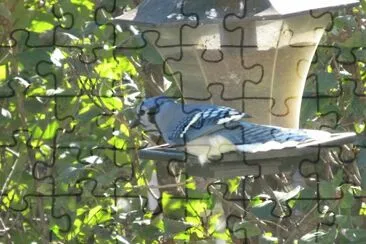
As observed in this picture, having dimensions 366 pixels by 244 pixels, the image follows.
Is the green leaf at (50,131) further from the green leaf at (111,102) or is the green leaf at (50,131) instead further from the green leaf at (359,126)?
the green leaf at (359,126)

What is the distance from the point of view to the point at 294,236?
11.4ft

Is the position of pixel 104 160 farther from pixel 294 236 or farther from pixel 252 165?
pixel 252 165

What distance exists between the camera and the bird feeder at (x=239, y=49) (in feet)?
8.99

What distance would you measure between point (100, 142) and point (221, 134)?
3.93 ft

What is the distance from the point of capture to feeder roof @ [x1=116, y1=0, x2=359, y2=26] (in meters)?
2.69

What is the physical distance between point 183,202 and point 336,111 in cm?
54

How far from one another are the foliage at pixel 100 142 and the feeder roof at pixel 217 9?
24.9 inches

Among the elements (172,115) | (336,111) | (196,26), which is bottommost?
(336,111)

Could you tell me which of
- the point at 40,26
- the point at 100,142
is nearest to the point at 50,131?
the point at 100,142

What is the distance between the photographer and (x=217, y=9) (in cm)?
275

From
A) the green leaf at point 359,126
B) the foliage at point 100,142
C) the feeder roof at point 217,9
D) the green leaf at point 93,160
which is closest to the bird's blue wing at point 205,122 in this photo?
the feeder roof at point 217,9

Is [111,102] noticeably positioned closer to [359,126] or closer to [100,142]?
[100,142]

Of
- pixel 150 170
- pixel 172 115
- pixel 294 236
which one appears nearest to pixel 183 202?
pixel 150 170

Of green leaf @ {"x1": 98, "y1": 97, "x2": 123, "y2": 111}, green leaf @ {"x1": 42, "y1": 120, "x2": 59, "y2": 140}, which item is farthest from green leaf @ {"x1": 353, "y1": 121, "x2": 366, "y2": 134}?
green leaf @ {"x1": 42, "y1": 120, "x2": 59, "y2": 140}
